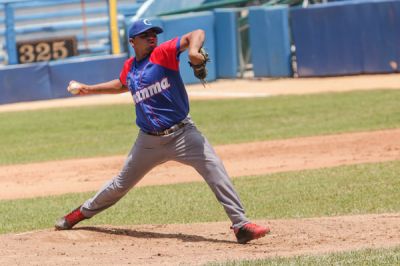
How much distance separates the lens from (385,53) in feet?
75.1

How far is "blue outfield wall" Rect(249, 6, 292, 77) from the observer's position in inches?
958

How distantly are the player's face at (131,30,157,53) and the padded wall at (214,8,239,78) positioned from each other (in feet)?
55.7

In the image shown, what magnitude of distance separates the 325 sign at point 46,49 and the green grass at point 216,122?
9.76 feet

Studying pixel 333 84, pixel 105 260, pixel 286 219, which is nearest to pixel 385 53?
pixel 333 84

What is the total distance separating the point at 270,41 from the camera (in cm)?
2464

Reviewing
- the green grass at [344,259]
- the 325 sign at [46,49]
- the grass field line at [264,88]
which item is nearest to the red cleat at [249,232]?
the green grass at [344,259]

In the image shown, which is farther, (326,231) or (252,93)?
(252,93)

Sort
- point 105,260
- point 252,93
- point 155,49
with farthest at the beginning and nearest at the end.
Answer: point 252,93 → point 155,49 → point 105,260

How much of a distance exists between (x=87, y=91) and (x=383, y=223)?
2784 mm

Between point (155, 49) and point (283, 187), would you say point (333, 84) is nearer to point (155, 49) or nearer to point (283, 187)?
point (283, 187)

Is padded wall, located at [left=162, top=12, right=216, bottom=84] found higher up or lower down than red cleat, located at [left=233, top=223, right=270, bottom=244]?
lower down

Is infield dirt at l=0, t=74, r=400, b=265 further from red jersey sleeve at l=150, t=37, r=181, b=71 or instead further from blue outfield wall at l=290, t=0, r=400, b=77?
blue outfield wall at l=290, t=0, r=400, b=77

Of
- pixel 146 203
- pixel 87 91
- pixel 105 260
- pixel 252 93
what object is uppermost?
pixel 87 91

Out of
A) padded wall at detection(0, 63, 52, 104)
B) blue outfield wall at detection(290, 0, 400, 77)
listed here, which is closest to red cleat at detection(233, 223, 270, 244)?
blue outfield wall at detection(290, 0, 400, 77)
